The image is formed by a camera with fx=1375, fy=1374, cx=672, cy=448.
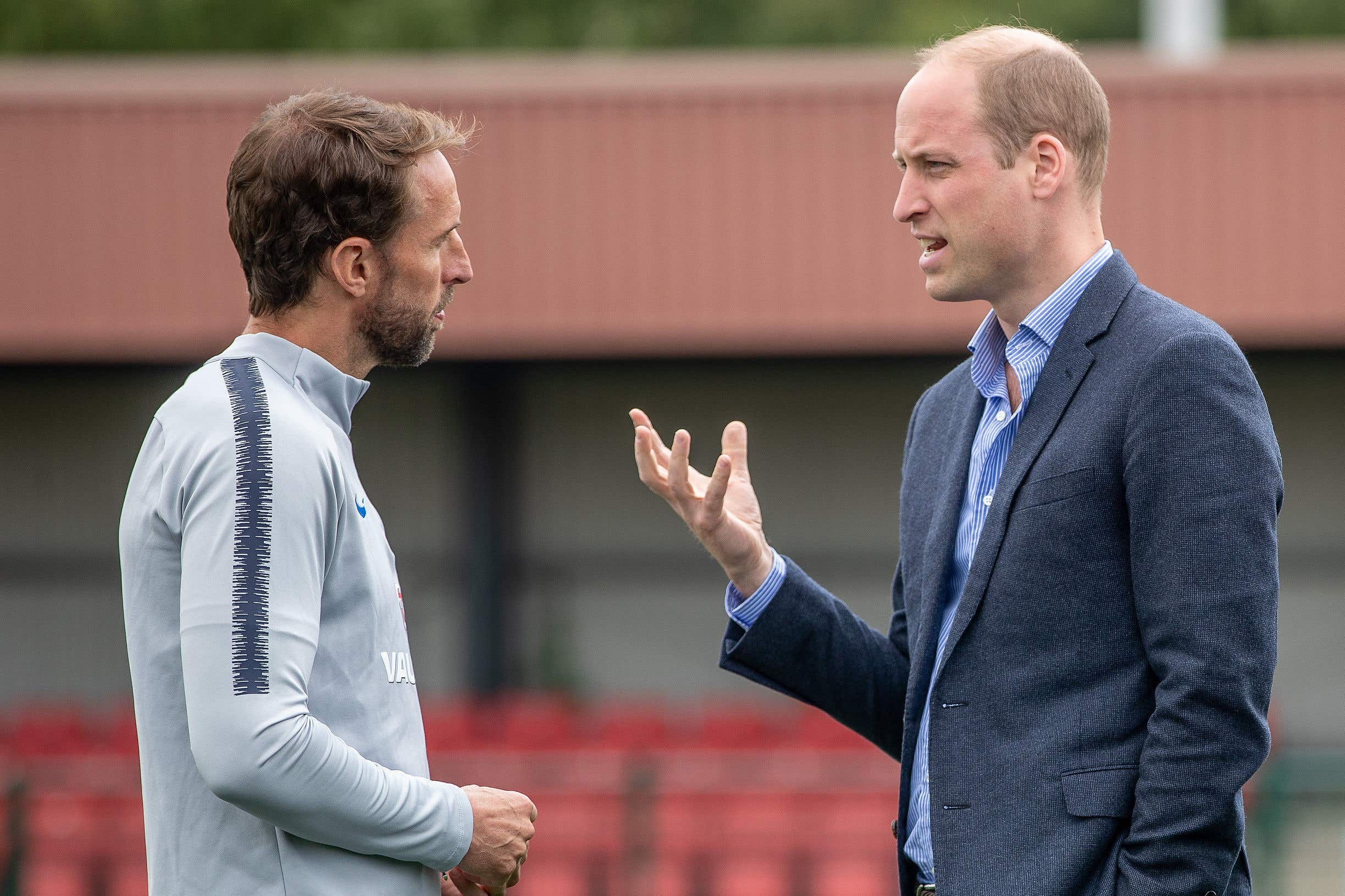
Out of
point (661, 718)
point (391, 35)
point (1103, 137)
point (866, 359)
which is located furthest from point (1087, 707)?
point (391, 35)

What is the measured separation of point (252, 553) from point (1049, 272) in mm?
1363

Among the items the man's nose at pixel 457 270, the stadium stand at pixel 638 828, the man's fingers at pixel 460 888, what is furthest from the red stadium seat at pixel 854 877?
the man's nose at pixel 457 270

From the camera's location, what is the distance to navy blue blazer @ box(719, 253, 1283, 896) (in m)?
1.93

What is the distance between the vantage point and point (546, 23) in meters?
22.4

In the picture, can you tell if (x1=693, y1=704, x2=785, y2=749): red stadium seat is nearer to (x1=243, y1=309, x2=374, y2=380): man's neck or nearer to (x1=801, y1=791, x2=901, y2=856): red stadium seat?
(x1=801, y1=791, x2=901, y2=856): red stadium seat

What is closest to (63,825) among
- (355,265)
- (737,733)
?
(737,733)

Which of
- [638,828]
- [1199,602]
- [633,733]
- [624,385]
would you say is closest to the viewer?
[1199,602]

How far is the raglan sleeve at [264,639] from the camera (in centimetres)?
175

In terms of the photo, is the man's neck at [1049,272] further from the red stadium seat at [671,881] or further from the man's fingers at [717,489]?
the red stadium seat at [671,881]

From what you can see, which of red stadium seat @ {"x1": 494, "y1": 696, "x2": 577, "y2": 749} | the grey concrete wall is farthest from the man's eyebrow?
the grey concrete wall

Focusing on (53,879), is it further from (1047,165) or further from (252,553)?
(1047,165)

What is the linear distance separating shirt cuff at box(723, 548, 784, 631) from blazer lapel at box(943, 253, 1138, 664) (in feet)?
1.49

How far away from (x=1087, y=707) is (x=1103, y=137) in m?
0.96

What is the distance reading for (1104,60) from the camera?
909cm
